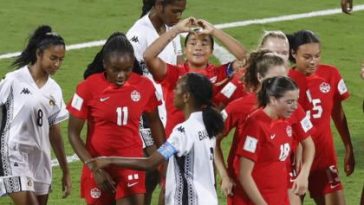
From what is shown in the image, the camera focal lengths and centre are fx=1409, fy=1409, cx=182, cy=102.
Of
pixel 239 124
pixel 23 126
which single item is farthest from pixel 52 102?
pixel 239 124

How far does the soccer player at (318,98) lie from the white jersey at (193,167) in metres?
1.79

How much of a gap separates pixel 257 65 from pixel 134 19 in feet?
36.9

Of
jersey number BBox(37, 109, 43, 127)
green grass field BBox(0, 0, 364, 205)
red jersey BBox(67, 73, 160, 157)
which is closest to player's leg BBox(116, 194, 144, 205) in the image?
red jersey BBox(67, 73, 160, 157)

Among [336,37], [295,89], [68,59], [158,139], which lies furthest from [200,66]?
[336,37]

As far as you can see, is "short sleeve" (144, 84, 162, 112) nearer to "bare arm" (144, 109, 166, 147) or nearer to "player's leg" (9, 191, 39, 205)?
"bare arm" (144, 109, 166, 147)

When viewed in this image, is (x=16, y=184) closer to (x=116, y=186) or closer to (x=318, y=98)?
(x=116, y=186)

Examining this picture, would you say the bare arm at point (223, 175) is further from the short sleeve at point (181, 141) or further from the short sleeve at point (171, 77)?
the short sleeve at point (171, 77)

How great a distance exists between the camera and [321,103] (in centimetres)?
1124

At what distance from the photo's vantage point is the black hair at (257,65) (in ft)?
32.7

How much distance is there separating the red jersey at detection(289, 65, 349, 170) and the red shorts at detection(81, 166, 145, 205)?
1.55 meters

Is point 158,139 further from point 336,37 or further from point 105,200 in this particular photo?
point 336,37

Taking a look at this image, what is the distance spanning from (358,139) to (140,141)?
5683 millimetres

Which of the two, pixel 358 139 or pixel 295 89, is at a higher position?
pixel 295 89

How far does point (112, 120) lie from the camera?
34.2 ft
